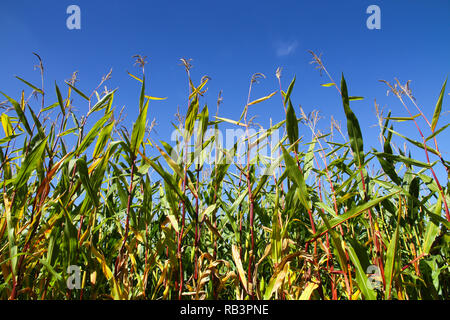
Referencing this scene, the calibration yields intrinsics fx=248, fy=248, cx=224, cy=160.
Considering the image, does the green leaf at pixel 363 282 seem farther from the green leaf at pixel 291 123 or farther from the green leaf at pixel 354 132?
the green leaf at pixel 291 123

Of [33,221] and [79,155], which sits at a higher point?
[79,155]

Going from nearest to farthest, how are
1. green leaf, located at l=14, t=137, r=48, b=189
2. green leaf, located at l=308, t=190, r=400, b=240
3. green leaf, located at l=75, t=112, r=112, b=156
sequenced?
green leaf, located at l=308, t=190, r=400, b=240
green leaf, located at l=14, t=137, r=48, b=189
green leaf, located at l=75, t=112, r=112, b=156

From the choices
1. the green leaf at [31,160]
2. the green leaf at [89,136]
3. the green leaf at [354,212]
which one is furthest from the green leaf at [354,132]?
the green leaf at [31,160]

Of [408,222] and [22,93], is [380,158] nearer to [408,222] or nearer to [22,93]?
[408,222]

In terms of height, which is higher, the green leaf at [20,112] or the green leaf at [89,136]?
the green leaf at [20,112]

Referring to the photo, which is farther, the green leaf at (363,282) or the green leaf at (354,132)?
the green leaf at (354,132)

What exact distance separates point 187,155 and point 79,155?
0.51 meters

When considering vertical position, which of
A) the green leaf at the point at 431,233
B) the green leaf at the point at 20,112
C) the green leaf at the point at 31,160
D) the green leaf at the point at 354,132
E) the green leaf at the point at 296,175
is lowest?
the green leaf at the point at 431,233

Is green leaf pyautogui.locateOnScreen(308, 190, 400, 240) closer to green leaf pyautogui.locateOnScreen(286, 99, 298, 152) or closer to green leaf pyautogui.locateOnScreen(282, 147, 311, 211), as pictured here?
green leaf pyautogui.locateOnScreen(282, 147, 311, 211)

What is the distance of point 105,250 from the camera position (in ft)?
4.72

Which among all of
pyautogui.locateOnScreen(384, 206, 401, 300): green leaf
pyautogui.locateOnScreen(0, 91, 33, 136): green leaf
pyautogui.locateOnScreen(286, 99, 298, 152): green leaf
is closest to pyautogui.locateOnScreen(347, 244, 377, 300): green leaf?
pyautogui.locateOnScreen(384, 206, 401, 300): green leaf

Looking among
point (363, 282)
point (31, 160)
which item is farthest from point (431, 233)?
point (31, 160)

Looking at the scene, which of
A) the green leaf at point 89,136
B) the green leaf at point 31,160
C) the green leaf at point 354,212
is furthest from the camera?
the green leaf at point 89,136
